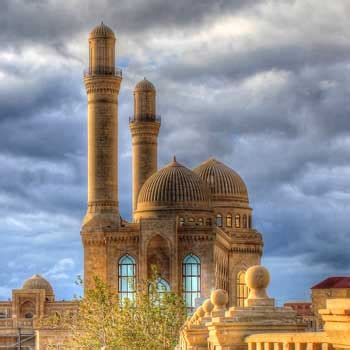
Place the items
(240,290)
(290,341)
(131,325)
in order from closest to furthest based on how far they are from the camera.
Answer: (290,341) < (131,325) < (240,290)

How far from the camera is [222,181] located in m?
88.3

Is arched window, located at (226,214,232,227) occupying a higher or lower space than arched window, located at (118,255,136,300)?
higher

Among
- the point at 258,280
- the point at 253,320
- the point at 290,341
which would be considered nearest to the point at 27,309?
the point at 253,320

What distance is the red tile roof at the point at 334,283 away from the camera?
10556cm

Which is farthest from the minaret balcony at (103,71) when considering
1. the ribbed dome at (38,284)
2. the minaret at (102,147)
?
the ribbed dome at (38,284)

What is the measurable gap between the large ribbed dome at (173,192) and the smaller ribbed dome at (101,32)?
10177 mm

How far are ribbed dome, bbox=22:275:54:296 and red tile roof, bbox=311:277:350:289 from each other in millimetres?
25377

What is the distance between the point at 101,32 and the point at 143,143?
11.3m

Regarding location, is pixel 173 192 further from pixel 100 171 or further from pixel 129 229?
pixel 100 171

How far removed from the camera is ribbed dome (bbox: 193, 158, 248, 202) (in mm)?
87125

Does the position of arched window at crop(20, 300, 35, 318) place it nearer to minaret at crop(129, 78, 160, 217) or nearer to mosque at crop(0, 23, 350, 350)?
mosque at crop(0, 23, 350, 350)

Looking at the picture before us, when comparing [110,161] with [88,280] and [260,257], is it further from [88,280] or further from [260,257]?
[260,257]

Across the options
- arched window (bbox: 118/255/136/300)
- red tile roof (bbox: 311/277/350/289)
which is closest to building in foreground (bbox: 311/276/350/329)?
red tile roof (bbox: 311/277/350/289)

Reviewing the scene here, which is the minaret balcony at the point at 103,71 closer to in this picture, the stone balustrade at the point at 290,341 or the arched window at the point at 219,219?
the arched window at the point at 219,219
